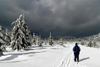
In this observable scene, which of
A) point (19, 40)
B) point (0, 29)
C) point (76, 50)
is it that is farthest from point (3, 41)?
point (76, 50)

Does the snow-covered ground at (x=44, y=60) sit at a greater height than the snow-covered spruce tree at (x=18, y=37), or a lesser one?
lesser

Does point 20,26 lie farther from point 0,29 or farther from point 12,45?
point 0,29

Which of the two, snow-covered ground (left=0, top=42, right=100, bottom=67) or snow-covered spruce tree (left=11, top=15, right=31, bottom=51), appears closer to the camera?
snow-covered ground (left=0, top=42, right=100, bottom=67)

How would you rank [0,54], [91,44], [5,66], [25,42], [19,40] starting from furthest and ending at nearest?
1. [91,44]
2. [25,42]
3. [19,40]
4. [0,54]
5. [5,66]

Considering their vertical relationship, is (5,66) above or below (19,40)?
below

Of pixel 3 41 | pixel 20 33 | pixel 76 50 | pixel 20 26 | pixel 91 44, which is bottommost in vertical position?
pixel 91 44

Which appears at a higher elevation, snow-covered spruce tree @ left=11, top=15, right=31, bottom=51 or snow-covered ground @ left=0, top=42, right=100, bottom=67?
snow-covered spruce tree @ left=11, top=15, right=31, bottom=51

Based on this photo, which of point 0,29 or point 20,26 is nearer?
point 0,29

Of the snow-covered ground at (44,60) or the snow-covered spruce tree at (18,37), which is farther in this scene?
the snow-covered spruce tree at (18,37)

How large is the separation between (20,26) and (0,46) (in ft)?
40.0

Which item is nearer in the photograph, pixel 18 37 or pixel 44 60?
pixel 44 60

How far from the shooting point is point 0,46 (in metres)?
13.0

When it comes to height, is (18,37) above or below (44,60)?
above

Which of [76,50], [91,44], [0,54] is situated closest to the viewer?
[76,50]
